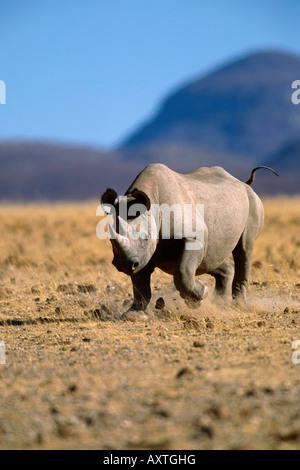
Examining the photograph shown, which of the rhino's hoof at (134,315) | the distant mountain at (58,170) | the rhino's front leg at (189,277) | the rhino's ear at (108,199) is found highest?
Result: the rhino's ear at (108,199)

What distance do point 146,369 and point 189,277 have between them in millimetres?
2480

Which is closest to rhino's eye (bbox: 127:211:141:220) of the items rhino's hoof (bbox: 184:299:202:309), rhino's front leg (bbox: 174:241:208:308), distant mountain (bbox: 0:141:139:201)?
rhino's front leg (bbox: 174:241:208:308)

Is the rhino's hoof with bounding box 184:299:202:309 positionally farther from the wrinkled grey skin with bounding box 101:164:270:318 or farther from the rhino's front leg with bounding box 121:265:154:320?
the rhino's front leg with bounding box 121:265:154:320

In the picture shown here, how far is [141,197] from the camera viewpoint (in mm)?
8031

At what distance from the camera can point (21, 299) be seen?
1054 centimetres

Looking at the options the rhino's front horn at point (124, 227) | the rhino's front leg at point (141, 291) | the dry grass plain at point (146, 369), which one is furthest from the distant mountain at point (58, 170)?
the rhino's front horn at point (124, 227)

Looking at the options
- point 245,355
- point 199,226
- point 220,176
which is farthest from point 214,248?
point 245,355

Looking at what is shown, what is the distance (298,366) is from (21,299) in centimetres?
531

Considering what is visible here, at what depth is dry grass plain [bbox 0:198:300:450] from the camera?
14.8 ft

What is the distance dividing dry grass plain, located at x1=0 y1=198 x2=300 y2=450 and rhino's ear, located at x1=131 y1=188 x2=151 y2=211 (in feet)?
3.88

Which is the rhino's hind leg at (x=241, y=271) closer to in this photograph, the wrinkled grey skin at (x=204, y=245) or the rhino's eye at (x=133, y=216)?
the wrinkled grey skin at (x=204, y=245)

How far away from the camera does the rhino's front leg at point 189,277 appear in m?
8.30

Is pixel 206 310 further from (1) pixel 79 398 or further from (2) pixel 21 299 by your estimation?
(1) pixel 79 398
